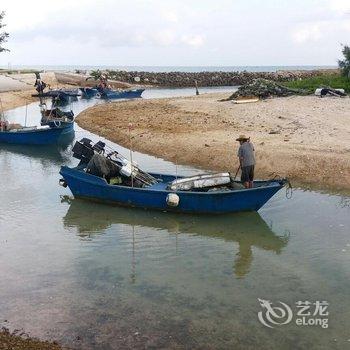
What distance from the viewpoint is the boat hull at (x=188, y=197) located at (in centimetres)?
1423

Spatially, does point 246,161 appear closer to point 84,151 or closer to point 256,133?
point 84,151

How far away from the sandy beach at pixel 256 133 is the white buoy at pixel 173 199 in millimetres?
6149

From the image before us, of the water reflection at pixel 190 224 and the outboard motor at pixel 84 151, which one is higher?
the outboard motor at pixel 84 151

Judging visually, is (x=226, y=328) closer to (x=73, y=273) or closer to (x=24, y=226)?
(x=73, y=273)

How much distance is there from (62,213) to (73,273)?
16.5 feet

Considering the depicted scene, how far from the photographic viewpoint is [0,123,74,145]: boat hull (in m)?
26.8

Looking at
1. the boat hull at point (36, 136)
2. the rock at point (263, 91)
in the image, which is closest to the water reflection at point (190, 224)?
the boat hull at point (36, 136)

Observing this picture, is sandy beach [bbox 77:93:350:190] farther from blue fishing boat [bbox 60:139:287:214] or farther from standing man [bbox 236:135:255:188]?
blue fishing boat [bbox 60:139:287:214]

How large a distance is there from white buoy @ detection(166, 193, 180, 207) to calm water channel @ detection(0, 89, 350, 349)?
61 cm

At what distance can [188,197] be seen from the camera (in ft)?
47.2

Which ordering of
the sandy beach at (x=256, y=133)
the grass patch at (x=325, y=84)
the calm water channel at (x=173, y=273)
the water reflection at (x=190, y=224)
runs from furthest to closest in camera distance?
the grass patch at (x=325, y=84), the sandy beach at (x=256, y=133), the water reflection at (x=190, y=224), the calm water channel at (x=173, y=273)

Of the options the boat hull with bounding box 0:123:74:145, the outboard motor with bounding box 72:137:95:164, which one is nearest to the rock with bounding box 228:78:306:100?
the boat hull with bounding box 0:123:74:145

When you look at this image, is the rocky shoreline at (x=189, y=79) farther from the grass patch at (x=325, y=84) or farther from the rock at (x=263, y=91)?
the rock at (x=263, y=91)

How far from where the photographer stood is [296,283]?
1051 cm
